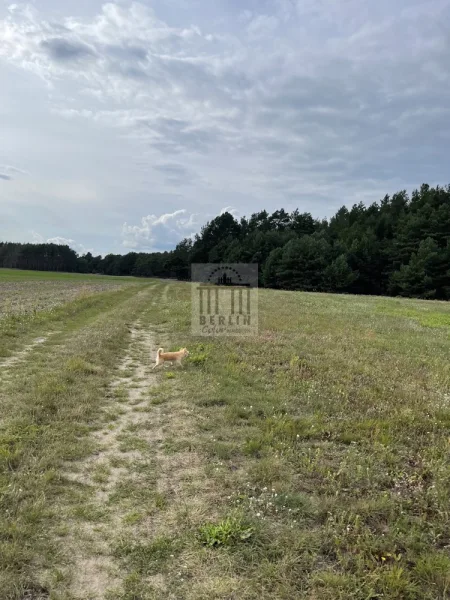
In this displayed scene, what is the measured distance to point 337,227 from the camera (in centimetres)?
10025

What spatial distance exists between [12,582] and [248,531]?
7.50ft

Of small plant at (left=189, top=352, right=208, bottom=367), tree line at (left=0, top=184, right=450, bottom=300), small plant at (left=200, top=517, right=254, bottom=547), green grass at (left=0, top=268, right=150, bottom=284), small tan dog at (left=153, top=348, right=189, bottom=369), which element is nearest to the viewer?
small plant at (left=200, top=517, right=254, bottom=547)

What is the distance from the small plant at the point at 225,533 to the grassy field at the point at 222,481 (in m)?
0.02

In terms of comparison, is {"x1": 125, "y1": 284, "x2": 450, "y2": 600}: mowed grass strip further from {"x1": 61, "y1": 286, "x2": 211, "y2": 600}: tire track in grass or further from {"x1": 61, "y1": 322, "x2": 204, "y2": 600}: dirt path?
{"x1": 61, "y1": 322, "x2": 204, "y2": 600}: dirt path

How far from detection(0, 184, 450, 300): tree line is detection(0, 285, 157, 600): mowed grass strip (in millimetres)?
66763

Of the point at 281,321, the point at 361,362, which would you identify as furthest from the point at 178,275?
the point at 361,362

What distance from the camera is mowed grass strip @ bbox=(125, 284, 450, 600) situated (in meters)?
3.51

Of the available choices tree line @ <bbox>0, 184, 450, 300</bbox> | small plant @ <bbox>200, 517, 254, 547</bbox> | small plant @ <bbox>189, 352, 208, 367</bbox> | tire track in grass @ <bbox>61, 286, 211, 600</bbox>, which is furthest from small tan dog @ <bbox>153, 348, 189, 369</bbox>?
tree line @ <bbox>0, 184, 450, 300</bbox>

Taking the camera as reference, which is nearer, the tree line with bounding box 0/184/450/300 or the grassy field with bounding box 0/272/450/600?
the grassy field with bounding box 0/272/450/600

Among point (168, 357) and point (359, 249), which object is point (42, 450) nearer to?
point (168, 357)

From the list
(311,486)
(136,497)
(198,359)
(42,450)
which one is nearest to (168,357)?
(198,359)

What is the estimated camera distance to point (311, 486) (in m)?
5.03

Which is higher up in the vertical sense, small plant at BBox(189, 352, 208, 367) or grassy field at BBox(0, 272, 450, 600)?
small plant at BBox(189, 352, 208, 367)

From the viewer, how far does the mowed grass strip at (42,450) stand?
3.55 m
